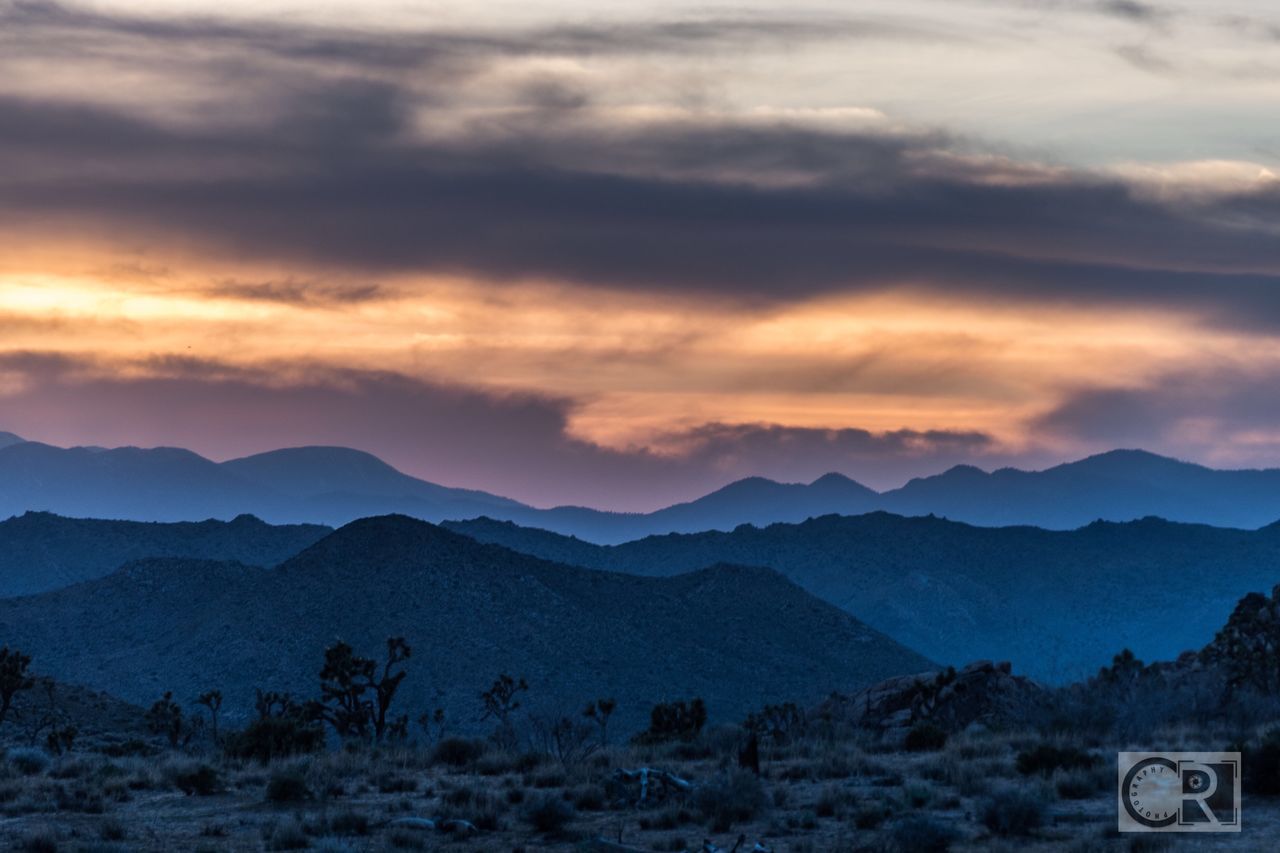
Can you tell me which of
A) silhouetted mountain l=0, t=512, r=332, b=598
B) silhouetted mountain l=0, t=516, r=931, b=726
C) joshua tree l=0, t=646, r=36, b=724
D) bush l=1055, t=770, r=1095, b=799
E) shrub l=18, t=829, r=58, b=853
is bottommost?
shrub l=18, t=829, r=58, b=853

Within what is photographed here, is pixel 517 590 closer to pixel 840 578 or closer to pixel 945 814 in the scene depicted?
pixel 840 578

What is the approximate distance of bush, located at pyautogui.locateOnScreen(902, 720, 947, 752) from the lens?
3409 cm

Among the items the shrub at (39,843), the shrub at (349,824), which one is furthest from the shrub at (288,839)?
the shrub at (39,843)

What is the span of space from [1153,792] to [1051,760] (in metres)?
3.65

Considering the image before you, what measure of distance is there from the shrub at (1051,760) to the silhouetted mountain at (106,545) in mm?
143729

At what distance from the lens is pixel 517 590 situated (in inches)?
4985

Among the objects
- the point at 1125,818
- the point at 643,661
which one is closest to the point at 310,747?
the point at 1125,818

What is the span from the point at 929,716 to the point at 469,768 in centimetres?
2337

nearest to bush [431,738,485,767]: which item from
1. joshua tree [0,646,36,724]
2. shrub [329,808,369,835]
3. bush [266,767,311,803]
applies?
bush [266,767,311,803]

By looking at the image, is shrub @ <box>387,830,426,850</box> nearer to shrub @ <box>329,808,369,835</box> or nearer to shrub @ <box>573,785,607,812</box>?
shrub @ <box>329,808,369,835</box>

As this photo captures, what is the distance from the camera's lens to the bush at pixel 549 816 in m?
23.3

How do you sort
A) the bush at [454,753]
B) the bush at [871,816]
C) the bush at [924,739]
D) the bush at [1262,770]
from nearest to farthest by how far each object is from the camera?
the bush at [871,816] → the bush at [1262,770] → the bush at [454,753] → the bush at [924,739]

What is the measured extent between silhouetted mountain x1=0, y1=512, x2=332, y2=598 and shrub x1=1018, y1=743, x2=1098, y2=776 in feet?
472

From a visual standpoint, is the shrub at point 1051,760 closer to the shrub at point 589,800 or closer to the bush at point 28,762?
the shrub at point 589,800
